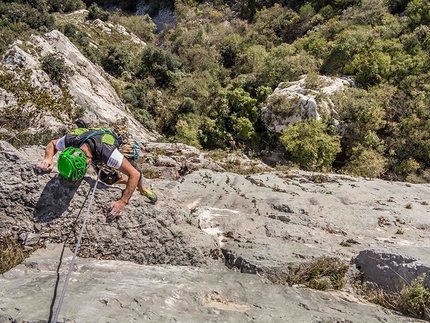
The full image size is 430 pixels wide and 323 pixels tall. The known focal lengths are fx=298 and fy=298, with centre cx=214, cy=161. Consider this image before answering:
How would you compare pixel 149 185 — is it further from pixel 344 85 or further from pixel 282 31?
pixel 282 31

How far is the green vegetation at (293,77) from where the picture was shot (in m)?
17.0

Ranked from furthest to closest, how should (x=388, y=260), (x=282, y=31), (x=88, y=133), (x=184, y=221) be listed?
(x=282, y=31), (x=184, y=221), (x=388, y=260), (x=88, y=133)

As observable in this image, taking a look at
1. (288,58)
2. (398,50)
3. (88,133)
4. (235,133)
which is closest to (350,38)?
(398,50)

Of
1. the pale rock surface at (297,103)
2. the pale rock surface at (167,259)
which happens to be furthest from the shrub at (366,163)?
the pale rock surface at (167,259)

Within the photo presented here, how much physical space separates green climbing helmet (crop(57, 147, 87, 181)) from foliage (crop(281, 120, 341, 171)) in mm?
13416

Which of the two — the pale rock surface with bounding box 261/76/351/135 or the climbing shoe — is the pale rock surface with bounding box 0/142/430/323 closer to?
the climbing shoe

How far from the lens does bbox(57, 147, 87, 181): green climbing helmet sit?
3.86 meters

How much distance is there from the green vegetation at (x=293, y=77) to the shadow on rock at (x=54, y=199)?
12372 millimetres

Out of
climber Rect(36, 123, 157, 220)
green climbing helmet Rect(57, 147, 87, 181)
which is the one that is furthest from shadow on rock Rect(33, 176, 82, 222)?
green climbing helmet Rect(57, 147, 87, 181)

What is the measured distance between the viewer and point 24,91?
12.4 meters

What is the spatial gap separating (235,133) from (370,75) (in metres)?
9.99

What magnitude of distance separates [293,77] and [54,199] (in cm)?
2077

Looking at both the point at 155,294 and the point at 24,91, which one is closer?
the point at 155,294

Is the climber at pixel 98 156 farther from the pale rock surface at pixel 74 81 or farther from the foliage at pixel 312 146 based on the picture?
the foliage at pixel 312 146
